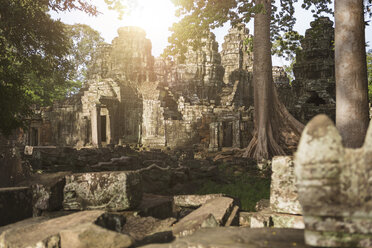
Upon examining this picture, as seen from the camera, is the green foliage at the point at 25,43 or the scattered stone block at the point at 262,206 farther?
the green foliage at the point at 25,43

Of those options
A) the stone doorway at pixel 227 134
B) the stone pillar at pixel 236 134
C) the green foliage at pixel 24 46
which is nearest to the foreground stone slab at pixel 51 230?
the green foliage at pixel 24 46

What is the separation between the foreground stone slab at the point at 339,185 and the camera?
1926 mm

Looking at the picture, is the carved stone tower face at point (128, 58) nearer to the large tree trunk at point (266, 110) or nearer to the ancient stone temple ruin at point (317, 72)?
the ancient stone temple ruin at point (317, 72)

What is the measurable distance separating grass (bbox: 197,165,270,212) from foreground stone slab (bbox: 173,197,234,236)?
266 centimetres

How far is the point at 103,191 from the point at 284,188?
7.12 ft

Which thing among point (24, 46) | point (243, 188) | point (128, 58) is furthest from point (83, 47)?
point (243, 188)

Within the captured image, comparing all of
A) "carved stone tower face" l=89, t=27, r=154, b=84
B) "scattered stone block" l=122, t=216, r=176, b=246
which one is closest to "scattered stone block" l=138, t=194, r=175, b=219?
"scattered stone block" l=122, t=216, r=176, b=246

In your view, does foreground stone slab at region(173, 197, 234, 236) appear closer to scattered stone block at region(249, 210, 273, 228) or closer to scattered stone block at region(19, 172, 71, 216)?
scattered stone block at region(249, 210, 273, 228)

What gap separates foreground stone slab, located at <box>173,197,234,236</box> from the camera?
295 cm

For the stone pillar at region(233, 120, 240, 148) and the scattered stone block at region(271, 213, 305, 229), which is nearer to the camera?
the scattered stone block at region(271, 213, 305, 229)

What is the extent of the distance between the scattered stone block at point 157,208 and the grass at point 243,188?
242cm

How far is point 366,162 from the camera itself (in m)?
1.94

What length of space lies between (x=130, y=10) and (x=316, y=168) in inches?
359

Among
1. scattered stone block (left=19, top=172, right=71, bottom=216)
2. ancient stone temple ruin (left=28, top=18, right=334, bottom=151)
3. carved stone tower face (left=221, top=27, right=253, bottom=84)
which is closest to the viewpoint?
scattered stone block (left=19, top=172, right=71, bottom=216)
